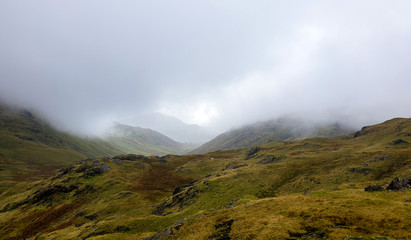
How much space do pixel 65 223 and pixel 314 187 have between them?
79.7 m

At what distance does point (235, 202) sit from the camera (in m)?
46.5

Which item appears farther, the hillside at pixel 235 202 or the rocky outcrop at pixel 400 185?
the rocky outcrop at pixel 400 185

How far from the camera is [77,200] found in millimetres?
85250

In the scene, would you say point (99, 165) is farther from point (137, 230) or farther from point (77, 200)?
point (137, 230)

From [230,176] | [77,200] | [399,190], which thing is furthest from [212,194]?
[77,200]

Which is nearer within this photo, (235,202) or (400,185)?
(400,185)

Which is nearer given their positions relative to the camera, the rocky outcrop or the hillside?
the hillside

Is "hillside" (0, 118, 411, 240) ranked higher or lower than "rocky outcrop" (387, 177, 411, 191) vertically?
lower

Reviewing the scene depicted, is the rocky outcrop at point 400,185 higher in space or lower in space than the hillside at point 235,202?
higher

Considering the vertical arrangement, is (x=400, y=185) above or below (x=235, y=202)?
above

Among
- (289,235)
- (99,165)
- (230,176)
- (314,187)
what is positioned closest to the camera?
(289,235)

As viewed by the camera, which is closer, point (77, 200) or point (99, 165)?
point (77, 200)

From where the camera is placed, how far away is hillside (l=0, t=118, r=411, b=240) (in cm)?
2480

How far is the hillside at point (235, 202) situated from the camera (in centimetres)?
2480
